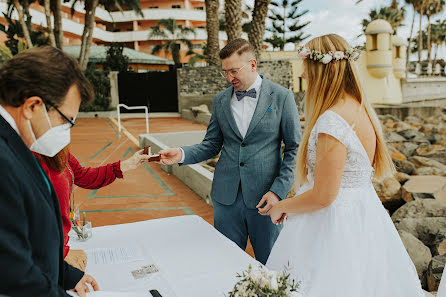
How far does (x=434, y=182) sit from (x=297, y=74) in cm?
1719

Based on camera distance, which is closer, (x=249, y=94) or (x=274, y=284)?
(x=274, y=284)

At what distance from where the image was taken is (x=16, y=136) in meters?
1.04

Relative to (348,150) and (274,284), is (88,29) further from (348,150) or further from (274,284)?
(274,284)

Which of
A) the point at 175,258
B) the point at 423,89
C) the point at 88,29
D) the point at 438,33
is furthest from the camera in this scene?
the point at 438,33

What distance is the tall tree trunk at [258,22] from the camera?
43.6 ft

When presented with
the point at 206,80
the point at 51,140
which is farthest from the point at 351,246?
the point at 206,80

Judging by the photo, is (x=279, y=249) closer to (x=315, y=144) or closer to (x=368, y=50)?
(x=315, y=144)

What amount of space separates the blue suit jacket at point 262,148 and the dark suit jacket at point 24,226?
1689 mm

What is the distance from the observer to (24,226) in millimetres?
976

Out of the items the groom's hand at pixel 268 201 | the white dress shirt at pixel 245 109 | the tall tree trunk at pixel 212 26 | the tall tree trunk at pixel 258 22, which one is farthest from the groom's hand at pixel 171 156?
the tall tree trunk at pixel 212 26

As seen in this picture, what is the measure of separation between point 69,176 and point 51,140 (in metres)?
0.86

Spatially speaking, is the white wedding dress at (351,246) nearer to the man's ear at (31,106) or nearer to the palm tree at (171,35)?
the man's ear at (31,106)

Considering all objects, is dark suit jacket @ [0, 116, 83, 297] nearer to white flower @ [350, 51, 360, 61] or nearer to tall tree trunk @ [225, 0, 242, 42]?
white flower @ [350, 51, 360, 61]

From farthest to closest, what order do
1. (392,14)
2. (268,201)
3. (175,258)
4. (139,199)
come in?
(392,14) < (139,199) < (268,201) < (175,258)
